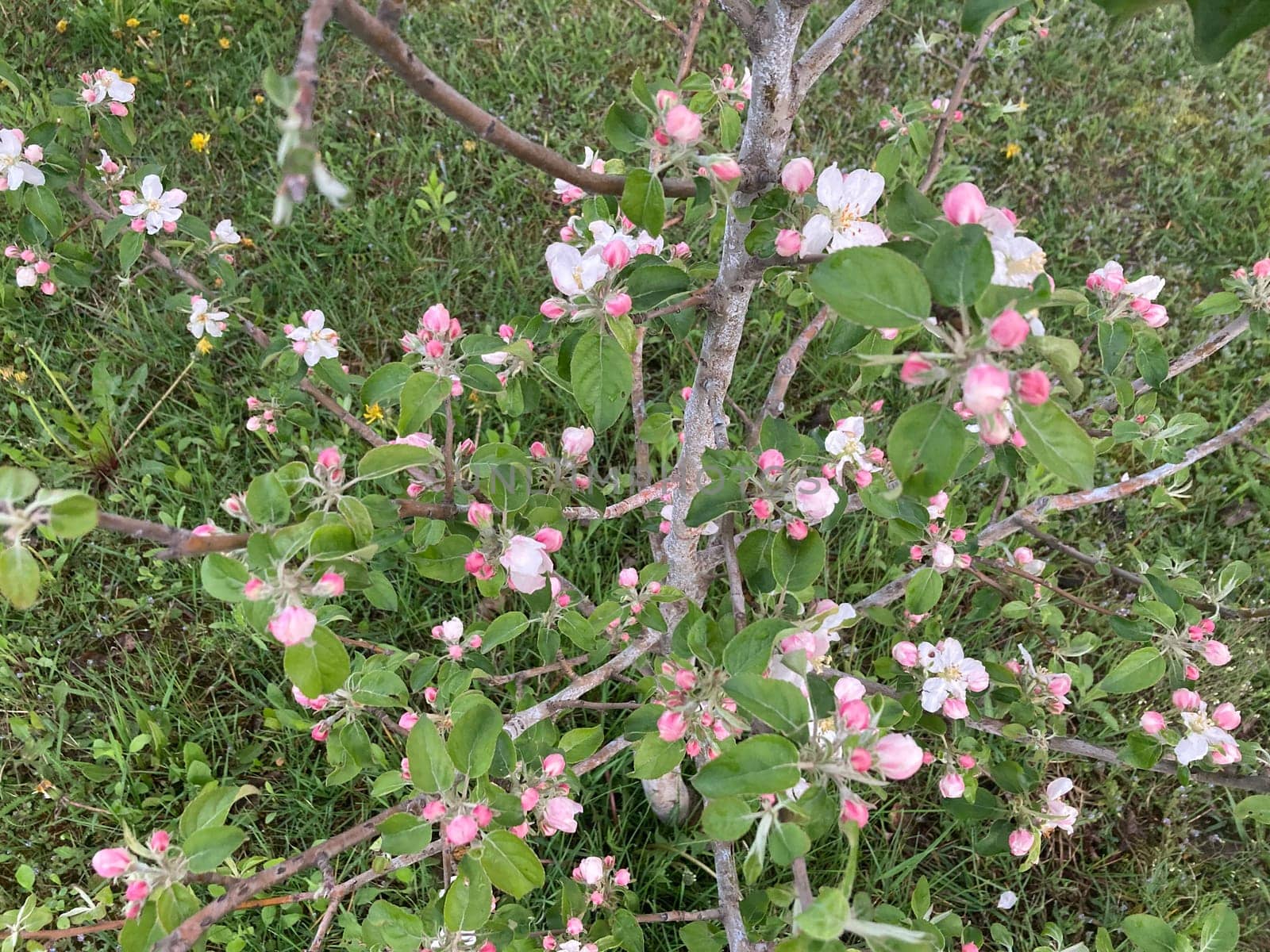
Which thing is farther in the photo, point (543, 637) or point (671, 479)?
point (671, 479)

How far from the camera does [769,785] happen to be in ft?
2.52

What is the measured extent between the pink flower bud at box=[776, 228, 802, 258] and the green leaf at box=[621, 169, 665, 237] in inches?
5.4

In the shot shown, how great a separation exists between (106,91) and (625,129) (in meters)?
1.32

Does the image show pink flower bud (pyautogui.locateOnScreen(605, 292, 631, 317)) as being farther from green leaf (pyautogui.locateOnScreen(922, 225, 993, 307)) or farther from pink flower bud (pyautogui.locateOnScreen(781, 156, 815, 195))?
green leaf (pyautogui.locateOnScreen(922, 225, 993, 307))

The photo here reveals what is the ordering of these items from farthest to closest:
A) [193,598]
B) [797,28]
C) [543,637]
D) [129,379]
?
[129,379], [193,598], [543,637], [797,28]

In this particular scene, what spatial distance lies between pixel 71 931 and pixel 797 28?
1.43 meters

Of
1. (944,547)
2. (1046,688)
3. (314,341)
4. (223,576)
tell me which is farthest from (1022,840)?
(314,341)

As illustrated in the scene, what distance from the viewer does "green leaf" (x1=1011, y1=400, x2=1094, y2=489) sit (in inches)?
27.5

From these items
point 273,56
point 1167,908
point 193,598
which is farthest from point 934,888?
point 273,56

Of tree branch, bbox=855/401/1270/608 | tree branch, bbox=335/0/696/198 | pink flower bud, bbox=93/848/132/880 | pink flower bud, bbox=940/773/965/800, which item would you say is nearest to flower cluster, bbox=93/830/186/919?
pink flower bud, bbox=93/848/132/880

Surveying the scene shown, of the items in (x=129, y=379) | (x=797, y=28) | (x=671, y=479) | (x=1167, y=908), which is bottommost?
(x=1167, y=908)

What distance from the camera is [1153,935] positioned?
47.8 inches

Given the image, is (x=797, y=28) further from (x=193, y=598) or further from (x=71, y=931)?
(x=193, y=598)

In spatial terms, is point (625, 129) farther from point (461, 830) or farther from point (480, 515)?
point (461, 830)
